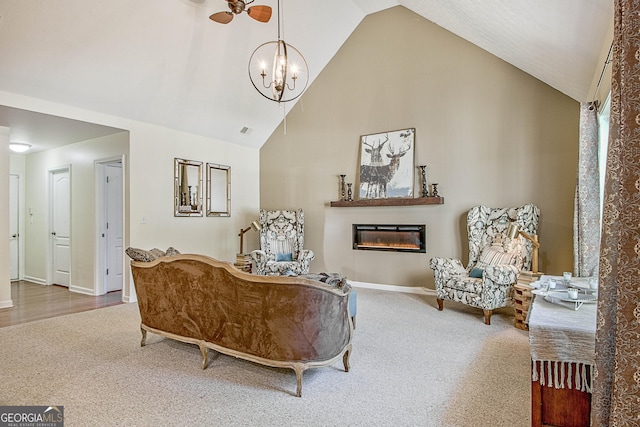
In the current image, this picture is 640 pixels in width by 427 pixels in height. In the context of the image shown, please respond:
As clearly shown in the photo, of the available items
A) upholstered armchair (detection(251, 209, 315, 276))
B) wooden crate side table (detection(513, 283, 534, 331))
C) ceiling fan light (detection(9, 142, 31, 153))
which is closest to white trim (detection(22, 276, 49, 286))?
ceiling fan light (detection(9, 142, 31, 153))

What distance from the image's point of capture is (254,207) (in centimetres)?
721

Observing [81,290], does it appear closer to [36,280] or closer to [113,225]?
[113,225]

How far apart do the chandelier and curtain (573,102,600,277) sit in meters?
2.85

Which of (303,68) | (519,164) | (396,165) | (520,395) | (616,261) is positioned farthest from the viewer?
(303,68)

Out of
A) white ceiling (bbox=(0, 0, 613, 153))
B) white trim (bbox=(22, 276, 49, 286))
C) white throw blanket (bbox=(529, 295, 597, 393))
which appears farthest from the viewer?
white trim (bbox=(22, 276, 49, 286))

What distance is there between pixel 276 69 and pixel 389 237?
3.35 m

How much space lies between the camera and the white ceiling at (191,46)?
10.5 ft

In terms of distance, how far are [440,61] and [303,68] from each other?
7.32ft

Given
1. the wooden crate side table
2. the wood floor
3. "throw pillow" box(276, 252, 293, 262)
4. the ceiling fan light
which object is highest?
the ceiling fan light

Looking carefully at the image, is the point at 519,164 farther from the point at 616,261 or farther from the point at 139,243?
the point at 139,243

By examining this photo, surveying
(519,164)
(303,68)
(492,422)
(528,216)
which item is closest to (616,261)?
(492,422)

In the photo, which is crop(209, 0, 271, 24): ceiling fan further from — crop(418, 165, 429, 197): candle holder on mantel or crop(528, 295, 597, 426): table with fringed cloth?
crop(528, 295, 597, 426): table with fringed cloth

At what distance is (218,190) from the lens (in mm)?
6469

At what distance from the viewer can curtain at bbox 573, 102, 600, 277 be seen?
11.2 feet
